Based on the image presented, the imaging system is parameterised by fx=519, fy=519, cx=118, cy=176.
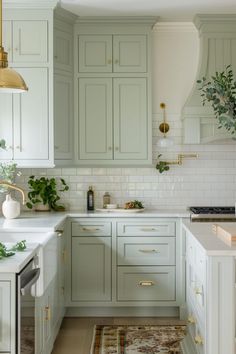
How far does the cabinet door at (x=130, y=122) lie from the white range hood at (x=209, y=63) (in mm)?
430

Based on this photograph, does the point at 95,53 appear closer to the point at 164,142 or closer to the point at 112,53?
the point at 112,53

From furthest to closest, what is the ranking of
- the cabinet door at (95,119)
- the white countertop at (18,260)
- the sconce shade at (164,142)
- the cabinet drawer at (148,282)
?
the sconce shade at (164,142)
the cabinet door at (95,119)
the cabinet drawer at (148,282)
the white countertop at (18,260)

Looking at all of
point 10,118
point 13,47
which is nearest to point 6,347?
point 10,118

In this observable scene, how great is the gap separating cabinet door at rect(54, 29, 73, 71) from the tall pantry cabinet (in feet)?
0.31

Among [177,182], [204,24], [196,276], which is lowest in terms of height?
[196,276]

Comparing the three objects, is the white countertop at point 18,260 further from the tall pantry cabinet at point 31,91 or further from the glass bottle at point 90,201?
the glass bottle at point 90,201

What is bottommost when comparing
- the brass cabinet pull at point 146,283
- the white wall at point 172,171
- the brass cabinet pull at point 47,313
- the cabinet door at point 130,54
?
the brass cabinet pull at point 146,283

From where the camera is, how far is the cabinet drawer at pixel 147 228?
15.9ft

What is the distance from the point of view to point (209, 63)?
16.7 ft

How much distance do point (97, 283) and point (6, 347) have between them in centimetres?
243

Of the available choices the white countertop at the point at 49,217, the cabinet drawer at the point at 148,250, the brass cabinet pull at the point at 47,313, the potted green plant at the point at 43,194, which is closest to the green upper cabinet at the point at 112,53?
the potted green plant at the point at 43,194

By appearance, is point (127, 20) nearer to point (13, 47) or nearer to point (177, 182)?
point (13, 47)

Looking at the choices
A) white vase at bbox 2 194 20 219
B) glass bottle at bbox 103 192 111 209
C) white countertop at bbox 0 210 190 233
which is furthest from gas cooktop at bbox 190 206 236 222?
white vase at bbox 2 194 20 219

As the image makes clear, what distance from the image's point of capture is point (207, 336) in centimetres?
280
